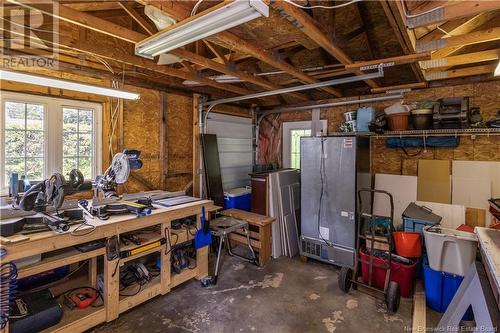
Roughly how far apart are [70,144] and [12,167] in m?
0.59

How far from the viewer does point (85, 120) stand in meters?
3.22

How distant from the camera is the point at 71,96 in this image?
300cm

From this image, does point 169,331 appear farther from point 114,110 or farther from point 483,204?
point 483,204

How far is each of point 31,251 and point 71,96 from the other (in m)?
1.90

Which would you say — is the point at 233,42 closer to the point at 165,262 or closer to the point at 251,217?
the point at 165,262

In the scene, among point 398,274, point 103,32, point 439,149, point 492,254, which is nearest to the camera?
point 492,254

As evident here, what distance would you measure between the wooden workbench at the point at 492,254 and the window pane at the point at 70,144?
394 centimetres

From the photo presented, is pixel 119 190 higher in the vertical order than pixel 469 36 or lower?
lower

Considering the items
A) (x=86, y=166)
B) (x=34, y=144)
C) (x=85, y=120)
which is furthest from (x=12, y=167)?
(x=85, y=120)

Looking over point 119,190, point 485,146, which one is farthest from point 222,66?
point 485,146

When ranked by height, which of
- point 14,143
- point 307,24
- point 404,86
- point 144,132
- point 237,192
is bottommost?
point 237,192

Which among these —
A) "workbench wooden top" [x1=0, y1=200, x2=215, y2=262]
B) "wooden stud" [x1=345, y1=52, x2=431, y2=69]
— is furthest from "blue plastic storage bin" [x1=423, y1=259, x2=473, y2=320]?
"workbench wooden top" [x1=0, y1=200, x2=215, y2=262]

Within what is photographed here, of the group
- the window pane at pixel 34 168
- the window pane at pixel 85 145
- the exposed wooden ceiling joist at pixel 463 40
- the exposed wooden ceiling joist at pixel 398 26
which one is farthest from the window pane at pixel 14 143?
the exposed wooden ceiling joist at pixel 463 40

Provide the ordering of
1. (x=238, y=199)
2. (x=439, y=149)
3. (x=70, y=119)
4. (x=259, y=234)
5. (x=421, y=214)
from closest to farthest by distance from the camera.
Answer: (x=70, y=119) < (x=421, y=214) < (x=439, y=149) < (x=259, y=234) < (x=238, y=199)
